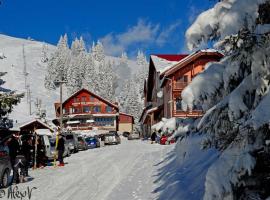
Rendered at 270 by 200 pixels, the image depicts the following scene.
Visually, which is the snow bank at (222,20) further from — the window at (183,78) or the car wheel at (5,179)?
the window at (183,78)

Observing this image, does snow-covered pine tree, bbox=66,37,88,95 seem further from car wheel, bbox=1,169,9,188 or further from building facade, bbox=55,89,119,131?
car wheel, bbox=1,169,9,188

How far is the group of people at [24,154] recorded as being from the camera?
56.6 ft

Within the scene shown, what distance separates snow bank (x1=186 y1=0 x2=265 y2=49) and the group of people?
42.9 ft

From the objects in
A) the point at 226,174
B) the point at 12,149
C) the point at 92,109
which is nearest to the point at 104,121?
the point at 92,109

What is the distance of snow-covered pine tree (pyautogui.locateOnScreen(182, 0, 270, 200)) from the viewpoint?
484 centimetres

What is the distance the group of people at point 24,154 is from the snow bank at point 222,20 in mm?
13063

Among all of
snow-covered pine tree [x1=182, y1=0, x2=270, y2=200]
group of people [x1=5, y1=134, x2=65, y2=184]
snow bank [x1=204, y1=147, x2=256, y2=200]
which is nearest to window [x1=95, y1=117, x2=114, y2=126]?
group of people [x1=5, y1=134, x2=65, y2=184]

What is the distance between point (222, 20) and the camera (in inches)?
189

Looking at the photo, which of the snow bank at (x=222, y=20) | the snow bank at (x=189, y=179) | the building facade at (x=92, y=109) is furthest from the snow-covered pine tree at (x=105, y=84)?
the snow bank at (x=222, y=20)

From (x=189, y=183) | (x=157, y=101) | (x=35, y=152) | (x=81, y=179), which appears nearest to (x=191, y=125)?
(x=189, y=183)

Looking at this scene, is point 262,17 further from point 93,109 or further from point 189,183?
point 93,109

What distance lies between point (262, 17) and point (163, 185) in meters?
9.59

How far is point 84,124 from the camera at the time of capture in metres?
101

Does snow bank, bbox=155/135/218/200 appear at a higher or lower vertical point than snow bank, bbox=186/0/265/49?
lower
